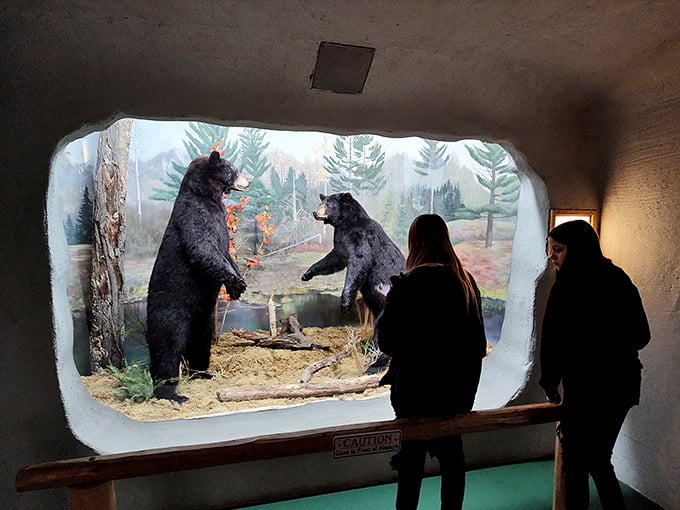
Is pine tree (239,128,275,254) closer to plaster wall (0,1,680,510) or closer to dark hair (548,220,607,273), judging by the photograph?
plaster wall (0,1,680,510)

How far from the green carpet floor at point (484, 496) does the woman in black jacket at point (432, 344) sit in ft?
1.73

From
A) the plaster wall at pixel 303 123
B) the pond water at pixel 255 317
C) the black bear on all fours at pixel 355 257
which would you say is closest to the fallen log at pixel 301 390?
the black bear on all fours at pixel 355 257

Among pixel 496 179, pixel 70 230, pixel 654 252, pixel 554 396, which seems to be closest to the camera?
pixel 554 396

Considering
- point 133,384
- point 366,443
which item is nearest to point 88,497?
point 366,443

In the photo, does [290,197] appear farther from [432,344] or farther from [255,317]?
[432,344]

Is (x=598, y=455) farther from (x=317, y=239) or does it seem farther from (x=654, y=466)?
(x=317, y=239)

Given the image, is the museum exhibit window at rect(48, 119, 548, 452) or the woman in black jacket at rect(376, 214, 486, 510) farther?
the museum exhibit window at rect(48, 119, 548, 452)

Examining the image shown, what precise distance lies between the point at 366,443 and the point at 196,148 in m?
1.75

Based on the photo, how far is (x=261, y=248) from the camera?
8.18 ft

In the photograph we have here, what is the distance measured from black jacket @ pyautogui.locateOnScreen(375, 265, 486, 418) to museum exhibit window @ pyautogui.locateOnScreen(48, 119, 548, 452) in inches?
34.3

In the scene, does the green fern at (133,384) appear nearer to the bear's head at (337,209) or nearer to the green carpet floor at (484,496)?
the green carpet floor at (484,496)

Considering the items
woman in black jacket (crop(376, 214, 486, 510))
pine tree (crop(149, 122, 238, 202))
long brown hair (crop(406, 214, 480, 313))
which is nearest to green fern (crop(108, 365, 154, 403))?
pine tree (crop(149, 122, 238, 202))

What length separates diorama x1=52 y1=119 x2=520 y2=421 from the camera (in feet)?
7.30

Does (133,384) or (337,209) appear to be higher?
(337,209)
